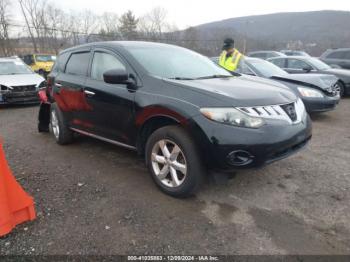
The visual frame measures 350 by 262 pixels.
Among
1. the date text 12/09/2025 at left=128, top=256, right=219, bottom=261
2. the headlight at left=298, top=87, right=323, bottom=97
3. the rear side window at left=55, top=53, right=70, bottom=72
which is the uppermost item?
the rear side window at left=55, top=53, right=70, bottom=72

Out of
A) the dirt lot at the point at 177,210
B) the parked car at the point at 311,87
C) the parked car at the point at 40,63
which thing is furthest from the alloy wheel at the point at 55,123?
the parked car at the point at 40,63

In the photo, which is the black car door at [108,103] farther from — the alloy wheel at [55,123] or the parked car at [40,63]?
the parked car at [40,63]

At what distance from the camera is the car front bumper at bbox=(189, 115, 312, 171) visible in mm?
2766

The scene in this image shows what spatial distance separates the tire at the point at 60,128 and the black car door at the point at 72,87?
109mm

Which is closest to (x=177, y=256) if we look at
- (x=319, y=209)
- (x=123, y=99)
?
(x=319, y=209)

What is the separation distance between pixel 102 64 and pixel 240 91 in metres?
2.00

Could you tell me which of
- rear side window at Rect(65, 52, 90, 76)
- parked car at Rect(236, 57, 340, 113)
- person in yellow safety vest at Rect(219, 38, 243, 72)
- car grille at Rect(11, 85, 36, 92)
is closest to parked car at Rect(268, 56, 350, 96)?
parked car at Rect(236, 57, 340, 113)

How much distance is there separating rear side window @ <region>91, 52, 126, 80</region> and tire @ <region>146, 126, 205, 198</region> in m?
1.19

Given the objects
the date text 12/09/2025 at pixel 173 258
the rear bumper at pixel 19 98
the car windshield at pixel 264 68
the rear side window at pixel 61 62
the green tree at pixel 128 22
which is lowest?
the date text 12/09/2025 at pixel 173 258

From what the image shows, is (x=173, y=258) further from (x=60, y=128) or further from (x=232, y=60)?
(x=232, y=60)

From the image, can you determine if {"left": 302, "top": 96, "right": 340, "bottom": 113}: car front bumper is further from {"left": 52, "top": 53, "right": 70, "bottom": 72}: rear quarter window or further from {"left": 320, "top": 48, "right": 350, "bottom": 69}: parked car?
{"left": 320, "top": 48, "right": 350, "bottom": 69}: parked car

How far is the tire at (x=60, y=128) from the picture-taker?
4914mm

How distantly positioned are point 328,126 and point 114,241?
17.4ft

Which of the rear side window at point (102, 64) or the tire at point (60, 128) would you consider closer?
the rear side window at point (102, 64)
